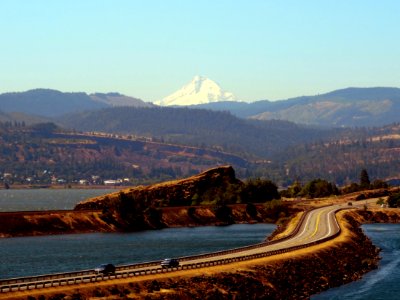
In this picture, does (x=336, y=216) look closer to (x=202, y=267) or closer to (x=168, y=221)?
(x=168, y=221)

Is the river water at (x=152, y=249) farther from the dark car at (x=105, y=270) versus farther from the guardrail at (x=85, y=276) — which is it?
the dark car at (x=105, y=270)

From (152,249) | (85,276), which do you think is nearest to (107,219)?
(152,249)

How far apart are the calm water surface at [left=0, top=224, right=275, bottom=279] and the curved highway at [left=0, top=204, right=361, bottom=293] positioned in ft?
31.7

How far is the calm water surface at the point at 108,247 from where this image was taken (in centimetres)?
11050

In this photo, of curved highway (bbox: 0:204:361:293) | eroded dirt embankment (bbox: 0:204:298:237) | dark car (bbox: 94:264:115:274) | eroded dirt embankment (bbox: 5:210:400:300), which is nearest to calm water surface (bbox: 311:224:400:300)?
eroded dirt embankment (bbox: 5:210:400:300)

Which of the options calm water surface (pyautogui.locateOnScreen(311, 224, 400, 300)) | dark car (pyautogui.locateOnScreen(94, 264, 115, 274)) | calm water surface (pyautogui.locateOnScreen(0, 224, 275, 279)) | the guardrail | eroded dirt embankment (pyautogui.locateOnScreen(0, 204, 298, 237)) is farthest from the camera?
eroded dirt embankment (pyautogui.locateOnScreen(0, 204, 298, 237))

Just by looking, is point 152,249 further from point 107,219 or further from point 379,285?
point 379,285

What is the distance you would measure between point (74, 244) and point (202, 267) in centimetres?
5058

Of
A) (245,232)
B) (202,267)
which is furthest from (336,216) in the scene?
(202,267)

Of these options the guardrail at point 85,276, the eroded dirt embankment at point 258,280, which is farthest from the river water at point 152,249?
the guardrail at point 85,276

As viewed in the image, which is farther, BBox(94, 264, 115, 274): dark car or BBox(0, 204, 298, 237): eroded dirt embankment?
BBox(0, 204, 298, 237): eroded dirt embankment

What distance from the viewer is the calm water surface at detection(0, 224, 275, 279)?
110 metres

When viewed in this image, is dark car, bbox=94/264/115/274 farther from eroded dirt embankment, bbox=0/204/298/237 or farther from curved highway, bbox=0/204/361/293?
eroded dirt embankment, bbox=0/204/298/237

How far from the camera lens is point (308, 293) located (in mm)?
91875
